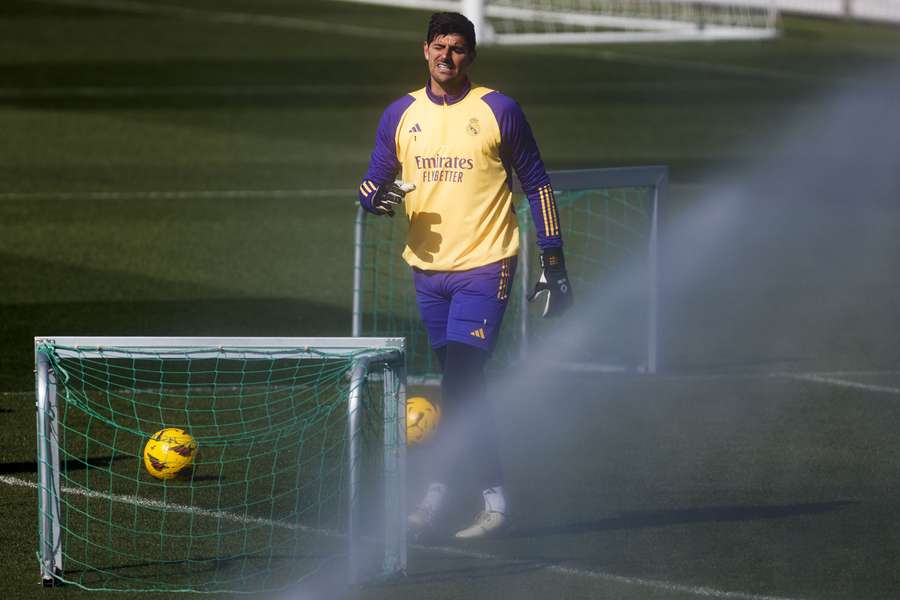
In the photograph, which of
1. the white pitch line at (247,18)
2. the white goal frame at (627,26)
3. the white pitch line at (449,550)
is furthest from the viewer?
the white pitch line at (247,18)

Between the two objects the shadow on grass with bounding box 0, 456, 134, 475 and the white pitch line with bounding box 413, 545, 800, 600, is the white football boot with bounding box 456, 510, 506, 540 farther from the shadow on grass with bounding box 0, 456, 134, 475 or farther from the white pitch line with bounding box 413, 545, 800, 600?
the shadow on grass with bounding box 0, 456, 134, 475

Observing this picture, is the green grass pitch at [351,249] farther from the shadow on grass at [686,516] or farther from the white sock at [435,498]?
the white sock at [435,498]

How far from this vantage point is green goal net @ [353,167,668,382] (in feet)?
34.2

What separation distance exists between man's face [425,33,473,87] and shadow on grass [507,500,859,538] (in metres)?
2.08

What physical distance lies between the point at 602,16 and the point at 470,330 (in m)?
24.9

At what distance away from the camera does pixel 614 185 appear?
10.3m

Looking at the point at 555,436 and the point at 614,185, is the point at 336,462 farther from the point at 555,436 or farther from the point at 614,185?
the point at 614,185

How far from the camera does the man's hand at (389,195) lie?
6945 mm

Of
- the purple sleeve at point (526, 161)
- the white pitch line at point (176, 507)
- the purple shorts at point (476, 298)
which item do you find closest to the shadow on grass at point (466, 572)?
the white pitch line at point (176, 507)

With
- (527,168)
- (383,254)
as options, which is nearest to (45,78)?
(383,254)

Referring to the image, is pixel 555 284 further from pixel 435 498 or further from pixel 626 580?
pixel 626 580

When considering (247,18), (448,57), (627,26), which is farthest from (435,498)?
(247,18)

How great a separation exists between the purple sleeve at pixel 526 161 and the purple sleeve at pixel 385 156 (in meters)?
0.43

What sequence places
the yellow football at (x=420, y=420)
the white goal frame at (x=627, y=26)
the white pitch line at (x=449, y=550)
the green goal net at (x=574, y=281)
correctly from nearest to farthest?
the white pitch line at (x=449, y=550) < the yellow football at (x=420, y=420) < the green goal net at (x=574, y=281) < the white goal frame at (x=627, y=26)
